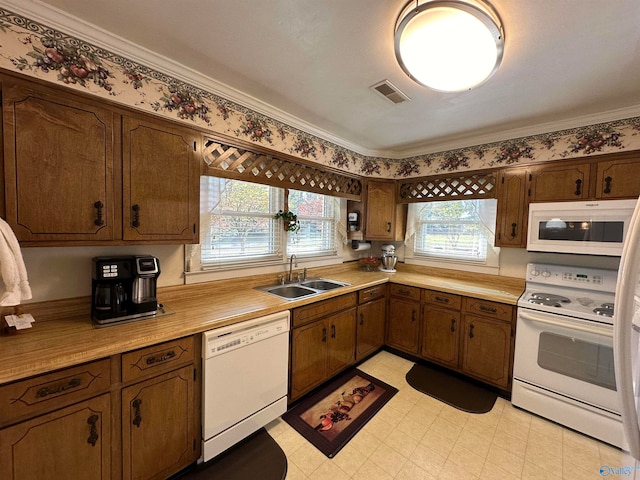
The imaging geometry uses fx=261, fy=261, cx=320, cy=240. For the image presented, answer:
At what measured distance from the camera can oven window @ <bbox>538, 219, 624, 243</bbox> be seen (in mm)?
2023

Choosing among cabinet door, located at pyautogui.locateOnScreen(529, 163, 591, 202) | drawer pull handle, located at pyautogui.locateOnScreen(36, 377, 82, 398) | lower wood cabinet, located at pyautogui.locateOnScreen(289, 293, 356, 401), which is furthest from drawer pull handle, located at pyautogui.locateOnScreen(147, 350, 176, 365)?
cabinet door, located at pyautogui.locateOnScreen(529, 163, 591, 202)

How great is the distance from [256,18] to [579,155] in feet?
9.35

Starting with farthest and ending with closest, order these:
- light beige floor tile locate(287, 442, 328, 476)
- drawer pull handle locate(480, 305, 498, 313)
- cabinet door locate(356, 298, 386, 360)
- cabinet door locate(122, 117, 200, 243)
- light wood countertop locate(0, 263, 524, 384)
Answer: cabinet door locate(356, 298, 386, 360) < drawer pull handle locate(480, 305, 498, 313) < light beige floor tile locate(287, 442, 328, 476) < cabinet door locate(122, 117, 200, 243) < light wood countertop locate(0, 263, 524, 384)

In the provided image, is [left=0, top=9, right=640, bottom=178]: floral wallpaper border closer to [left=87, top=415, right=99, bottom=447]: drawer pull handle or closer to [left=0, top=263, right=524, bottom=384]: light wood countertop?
[left=0, top=263, right=524, bottom=384]: light wood countertop

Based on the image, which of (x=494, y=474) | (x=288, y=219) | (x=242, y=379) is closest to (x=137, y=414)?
(x=242, y=379)

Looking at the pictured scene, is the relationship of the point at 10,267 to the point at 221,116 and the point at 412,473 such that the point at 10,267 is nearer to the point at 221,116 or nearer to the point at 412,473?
the point at 221,116

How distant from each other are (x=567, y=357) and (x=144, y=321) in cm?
301

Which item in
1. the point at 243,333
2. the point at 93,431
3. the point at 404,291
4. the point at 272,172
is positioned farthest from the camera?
the point at 404,291

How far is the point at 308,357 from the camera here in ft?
7.16

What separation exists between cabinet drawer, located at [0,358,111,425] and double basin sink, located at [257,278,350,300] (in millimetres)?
1301

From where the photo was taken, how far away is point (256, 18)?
1.32 meters

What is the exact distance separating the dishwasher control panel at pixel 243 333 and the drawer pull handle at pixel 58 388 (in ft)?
1.81

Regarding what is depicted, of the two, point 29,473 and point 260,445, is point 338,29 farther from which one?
point 260,445

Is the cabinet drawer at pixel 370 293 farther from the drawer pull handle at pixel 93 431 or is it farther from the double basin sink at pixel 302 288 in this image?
the drawer pull handle at pixel 93 431
